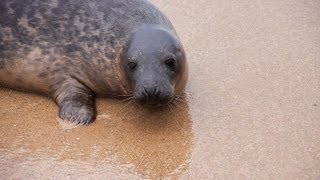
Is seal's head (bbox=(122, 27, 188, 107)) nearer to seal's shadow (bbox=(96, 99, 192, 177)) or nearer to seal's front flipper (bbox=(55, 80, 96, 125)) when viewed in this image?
seal's shadow (bbox=(96, 99, 192, 177))

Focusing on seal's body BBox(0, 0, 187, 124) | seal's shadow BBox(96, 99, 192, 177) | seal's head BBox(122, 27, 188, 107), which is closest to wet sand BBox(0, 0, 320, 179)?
seal's shadow BBox(96, 99, 192, 177)

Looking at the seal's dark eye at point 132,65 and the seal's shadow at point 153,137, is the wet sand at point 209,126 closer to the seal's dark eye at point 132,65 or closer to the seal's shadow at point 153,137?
the seal's shadow at point 153,137

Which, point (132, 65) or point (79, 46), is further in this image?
point (79, 46)

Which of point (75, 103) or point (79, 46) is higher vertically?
point (79, 46)

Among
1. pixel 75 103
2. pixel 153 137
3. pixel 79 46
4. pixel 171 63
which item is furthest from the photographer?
pixel 79 46

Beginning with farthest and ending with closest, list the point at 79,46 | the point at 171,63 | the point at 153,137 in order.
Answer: the point at 79,46 < the point at 171,63 < the point at 153,137

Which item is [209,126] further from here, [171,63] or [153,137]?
[171,63]

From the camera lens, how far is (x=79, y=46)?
427 cm

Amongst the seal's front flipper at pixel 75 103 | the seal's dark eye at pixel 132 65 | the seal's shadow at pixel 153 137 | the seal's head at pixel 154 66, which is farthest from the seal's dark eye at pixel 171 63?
the seal's front flipper at pixel 75 103

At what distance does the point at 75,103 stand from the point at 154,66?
708 mm

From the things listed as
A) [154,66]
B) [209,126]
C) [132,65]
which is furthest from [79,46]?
[209,126]

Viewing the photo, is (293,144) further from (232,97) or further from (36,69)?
(36,69)

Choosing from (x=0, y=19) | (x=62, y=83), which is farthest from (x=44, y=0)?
(x=62, y=83)

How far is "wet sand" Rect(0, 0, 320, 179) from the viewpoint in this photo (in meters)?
3.45
